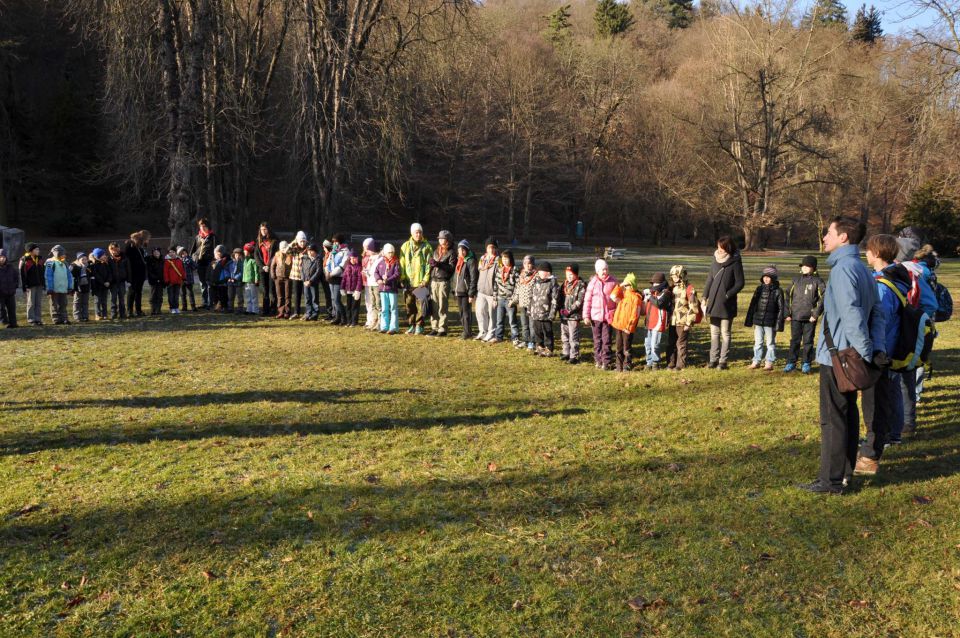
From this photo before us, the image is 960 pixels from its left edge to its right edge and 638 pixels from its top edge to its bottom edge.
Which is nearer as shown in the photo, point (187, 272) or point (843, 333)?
point (843, 333)

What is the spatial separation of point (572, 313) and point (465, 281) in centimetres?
283

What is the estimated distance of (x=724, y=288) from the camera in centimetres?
1062

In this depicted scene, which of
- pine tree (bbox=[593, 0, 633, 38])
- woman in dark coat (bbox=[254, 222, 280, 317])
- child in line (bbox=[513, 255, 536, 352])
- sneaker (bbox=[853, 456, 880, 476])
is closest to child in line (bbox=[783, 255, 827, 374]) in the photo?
child in line (bbox=[513, 255, 536, 352])

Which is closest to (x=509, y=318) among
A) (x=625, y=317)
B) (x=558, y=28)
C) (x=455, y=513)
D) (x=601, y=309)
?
(x=601, y=309)

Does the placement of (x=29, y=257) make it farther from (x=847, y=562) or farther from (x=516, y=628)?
(x=847, y=562)


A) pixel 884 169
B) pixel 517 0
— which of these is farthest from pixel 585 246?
pixel 517 0

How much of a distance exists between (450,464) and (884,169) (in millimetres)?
56742

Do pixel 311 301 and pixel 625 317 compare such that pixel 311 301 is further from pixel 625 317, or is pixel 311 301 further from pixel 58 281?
pixel 625 317

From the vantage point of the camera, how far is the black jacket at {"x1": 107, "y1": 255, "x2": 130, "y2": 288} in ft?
49.8

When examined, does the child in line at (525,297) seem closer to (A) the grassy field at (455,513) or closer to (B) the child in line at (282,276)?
(A) the grassy field at (455,513)

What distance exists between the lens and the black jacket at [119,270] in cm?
1517

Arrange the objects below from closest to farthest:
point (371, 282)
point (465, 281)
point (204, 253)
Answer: point (465, 281), point (371, 282), point (204, 253)

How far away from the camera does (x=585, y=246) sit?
52.0 m

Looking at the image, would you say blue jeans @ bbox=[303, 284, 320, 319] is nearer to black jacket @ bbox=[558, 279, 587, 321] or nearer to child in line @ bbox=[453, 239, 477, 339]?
child in line @ bbox=[453, 239, 477, 339]
